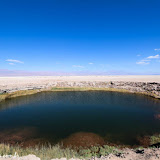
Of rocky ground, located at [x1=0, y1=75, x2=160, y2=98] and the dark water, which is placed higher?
rocky ground, located at [x1=0, y1=75, x2=160, y2=98]

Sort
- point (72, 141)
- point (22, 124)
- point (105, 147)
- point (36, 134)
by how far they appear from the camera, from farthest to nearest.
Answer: point (22, 124)
point (36, 134)
point (72, 141)
point (105, 147)

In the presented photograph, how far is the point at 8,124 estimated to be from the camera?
46.5 ft

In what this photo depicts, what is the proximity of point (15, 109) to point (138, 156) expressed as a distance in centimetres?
2055

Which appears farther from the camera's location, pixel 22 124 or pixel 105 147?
pixel 22 124

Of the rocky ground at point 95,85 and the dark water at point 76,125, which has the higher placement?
the rocky ground at point 95,85

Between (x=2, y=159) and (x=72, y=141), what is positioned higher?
(x=2, y=159)

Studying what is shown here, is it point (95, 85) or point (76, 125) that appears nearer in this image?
point (76, 125)

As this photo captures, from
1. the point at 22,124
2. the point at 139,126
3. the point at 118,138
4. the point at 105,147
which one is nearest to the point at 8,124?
the point at 22,124

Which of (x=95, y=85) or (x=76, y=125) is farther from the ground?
(x=95, y=85)

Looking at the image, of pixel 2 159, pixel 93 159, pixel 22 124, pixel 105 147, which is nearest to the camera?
pixel 2 159

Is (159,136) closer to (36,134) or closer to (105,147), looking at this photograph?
(105,147)

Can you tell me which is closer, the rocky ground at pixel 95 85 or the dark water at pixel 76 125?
the dark water at pixel 76 125

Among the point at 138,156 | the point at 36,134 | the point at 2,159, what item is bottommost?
the point at 36,134

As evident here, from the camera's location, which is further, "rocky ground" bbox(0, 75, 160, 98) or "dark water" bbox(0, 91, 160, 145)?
"rocky ground" bbox(0, 75, 160, 98)
